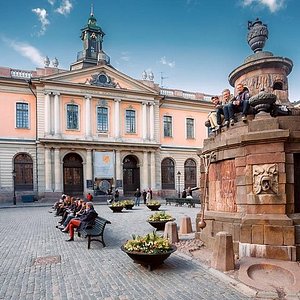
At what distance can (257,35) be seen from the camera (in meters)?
10.3

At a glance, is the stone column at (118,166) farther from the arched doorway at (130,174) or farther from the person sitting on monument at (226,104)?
the person sitting on monument at (226,104)

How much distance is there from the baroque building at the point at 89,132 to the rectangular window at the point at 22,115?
0.10 meters

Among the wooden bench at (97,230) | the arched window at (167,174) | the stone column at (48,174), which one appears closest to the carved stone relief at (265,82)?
the wooden bench at (97,230)

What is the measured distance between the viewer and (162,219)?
12289 millimetres

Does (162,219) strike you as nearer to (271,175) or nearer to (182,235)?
(182,235)

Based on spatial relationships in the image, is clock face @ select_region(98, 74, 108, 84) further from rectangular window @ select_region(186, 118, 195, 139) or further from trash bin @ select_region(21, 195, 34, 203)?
trash bin @ select_region(21, 195, 34, 203)

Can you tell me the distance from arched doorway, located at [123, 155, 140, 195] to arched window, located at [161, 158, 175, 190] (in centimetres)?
349

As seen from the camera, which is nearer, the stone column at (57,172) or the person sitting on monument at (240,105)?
the person sitting on monument at (240,105)

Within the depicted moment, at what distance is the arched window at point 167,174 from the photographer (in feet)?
130

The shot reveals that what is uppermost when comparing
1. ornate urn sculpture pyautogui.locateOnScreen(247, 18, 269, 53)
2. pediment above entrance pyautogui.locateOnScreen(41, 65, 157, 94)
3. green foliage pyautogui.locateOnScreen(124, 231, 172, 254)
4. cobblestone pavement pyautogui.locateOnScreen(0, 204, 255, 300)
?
pediment above entrance pyautogui.locateOnScreen(41, 65, 157, 94)

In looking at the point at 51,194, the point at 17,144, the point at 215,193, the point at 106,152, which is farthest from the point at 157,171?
the point at 215,193

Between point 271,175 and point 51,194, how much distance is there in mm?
28622

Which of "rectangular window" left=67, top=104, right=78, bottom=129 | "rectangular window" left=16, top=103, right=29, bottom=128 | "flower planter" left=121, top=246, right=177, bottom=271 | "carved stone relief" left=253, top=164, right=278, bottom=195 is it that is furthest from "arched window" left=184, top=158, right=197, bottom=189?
"flower planter" left=121, top=246, right=177, bottom=271

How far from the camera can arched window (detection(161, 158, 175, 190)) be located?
1564 inches
